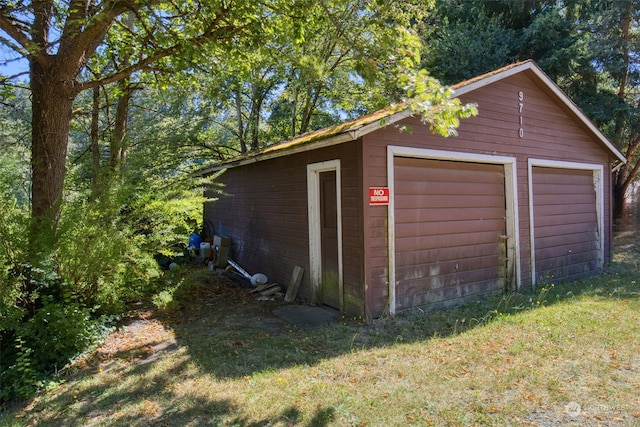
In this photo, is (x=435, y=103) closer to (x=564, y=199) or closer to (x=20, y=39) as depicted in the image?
(x=20, y=39)

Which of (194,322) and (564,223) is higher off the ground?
(564,223)

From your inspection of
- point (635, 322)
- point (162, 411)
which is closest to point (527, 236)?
point (635, 322)

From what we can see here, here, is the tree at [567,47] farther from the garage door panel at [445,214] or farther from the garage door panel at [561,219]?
the garage door panel at [445,214]

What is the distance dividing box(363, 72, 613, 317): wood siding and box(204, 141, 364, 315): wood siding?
→ 0.58ft

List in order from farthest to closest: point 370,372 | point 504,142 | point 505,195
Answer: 1. point 505,195
2. point 504,142
3. point 370,372

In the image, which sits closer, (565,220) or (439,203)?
(439,203)

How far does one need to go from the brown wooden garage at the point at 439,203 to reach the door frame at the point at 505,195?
0.05ft

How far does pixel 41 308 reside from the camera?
169 inches

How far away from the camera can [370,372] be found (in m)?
3.64

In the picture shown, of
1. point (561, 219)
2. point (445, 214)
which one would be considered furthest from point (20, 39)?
point (561, 219)

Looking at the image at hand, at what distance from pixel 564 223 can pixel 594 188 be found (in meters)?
1.48

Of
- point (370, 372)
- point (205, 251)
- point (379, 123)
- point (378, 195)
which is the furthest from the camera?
point (205, 251)

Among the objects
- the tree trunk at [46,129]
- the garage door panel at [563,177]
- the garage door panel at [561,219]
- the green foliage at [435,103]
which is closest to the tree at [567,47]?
the garage door panel at [563,177]

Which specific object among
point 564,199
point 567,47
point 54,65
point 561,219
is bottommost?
point 561,219
